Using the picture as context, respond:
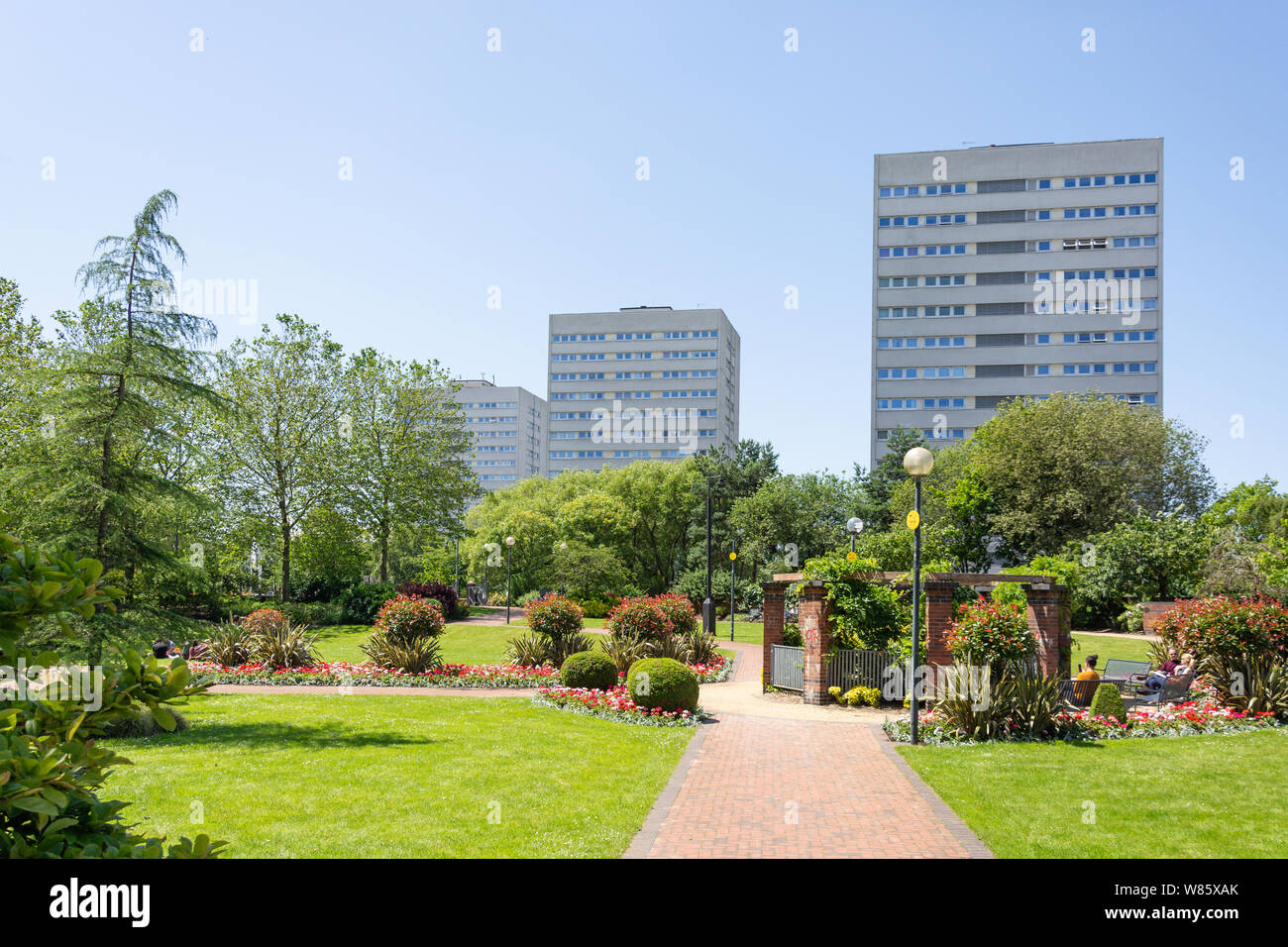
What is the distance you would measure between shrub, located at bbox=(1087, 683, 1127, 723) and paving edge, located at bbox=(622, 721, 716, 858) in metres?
6.67

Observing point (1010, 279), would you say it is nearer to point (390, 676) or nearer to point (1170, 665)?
point (1170, 665)

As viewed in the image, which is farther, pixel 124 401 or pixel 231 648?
pixel 231 648

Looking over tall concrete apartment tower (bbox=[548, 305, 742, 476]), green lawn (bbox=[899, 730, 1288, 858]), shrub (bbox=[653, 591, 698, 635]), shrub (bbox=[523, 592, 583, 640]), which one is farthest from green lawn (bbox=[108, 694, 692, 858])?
tall concrete apartment tower (bbox=[548, 305, 742, 476])

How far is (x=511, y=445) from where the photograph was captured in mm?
164125

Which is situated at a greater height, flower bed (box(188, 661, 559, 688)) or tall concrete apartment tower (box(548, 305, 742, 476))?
tall concrete apartment tower (box(548, 305, 742, 476))

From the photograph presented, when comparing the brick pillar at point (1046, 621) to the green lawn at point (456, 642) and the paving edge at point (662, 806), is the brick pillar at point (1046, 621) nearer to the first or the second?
the paving edge at point (662, 806)

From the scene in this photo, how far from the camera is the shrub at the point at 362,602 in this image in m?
37.1

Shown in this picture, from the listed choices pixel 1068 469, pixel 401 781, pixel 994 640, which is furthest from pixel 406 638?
pixel 1068 469

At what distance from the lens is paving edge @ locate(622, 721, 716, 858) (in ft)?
25.2

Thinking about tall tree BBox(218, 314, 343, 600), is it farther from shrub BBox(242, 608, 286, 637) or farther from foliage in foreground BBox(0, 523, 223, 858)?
foliage in foreground BBox(0, 523, 223, 858)

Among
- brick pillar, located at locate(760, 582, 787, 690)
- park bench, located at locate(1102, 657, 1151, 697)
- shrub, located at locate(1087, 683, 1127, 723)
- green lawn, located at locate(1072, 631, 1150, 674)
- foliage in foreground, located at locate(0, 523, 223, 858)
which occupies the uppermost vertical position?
foliage in foreground, located at locate(0, 523, 223, 858)

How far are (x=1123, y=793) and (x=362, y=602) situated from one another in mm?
33285

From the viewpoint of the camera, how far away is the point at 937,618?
53.1 feet
